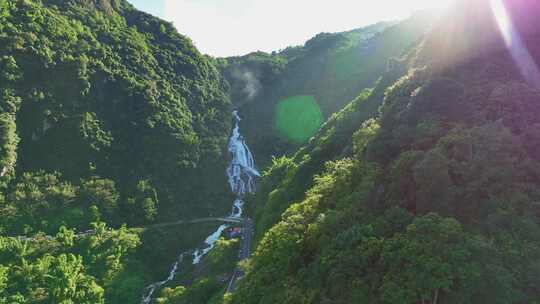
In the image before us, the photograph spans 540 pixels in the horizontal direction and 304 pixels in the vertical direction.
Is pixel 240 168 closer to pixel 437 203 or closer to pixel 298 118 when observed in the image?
pixel 298 118

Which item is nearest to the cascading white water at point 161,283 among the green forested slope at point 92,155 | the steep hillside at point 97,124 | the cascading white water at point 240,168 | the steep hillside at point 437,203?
the green forested slope at point 92,155

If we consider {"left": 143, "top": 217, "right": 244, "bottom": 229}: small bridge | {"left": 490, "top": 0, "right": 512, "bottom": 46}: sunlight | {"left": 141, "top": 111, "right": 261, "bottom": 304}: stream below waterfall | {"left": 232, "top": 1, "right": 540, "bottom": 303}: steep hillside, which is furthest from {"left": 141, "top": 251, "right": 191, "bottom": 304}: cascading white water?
{"left": 490, "top": 0, "right": 512, "bottom": 46}: sunlight

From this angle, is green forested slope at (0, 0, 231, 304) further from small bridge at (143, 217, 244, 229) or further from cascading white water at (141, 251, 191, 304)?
small bridge at (143, 217, 244, 229)

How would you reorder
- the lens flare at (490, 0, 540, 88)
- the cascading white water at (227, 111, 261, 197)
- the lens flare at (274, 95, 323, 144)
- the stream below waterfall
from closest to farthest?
the lens flare at (490, 0, 540, 88) → the stream below waterfall → the cascading white water at (227, 111, 261, 197) → the lens flare at (274, 95, 323, 144)

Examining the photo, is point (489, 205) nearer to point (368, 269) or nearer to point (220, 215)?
point (368, 269)

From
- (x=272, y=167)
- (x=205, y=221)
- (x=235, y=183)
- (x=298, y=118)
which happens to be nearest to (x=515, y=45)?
(x=272, y=167)
